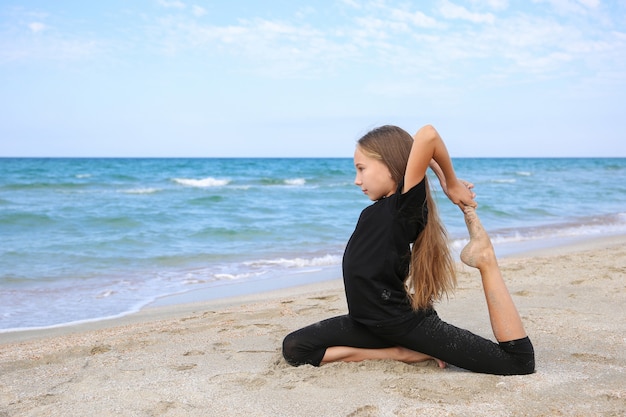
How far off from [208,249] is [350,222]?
408 cm

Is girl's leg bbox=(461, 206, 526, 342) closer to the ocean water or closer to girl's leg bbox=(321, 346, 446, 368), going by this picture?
girl's leg bbox=(321, 346, 446, 368)

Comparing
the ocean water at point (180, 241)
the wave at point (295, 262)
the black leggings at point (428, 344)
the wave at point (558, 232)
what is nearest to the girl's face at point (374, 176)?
the black leggings at point (428, 344)

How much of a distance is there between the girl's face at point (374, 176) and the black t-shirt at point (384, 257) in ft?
0.22

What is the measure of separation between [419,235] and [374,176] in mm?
399

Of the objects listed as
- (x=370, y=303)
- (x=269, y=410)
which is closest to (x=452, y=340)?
(x=370, y=303)

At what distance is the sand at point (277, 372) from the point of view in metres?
2.83

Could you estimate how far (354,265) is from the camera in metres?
3.26

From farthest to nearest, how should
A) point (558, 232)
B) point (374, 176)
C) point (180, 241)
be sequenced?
1. point (558, 232)
2. point (180, 241)
3. point (374, 176)

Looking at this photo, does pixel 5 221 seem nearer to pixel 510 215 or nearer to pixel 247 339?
pixel 247 339

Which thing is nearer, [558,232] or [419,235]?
[419,235]

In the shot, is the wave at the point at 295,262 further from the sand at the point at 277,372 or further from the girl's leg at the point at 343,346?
the girl's leg at the point at 343,346

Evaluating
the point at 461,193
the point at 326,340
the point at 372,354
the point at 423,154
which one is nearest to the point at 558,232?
the point at 461,193

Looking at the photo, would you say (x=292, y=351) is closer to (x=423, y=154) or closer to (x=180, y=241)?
(x=423, y=154)

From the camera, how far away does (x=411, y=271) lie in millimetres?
3312
